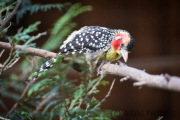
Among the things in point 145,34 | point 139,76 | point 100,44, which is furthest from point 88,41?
point 145,34

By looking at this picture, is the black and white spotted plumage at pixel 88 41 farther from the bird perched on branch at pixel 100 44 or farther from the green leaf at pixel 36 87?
the green leaf at pixel 36 87

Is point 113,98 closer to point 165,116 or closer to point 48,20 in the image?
point 165,116

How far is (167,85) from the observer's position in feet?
2.00

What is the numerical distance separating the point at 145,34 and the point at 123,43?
745mm

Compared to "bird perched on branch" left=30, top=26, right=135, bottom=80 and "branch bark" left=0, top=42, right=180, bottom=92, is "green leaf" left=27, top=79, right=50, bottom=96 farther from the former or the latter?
"bird perched on branch" left=30, top=26, right=135, bottom=80

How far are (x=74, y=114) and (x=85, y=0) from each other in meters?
1.06

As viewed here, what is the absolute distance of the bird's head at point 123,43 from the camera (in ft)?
3.34

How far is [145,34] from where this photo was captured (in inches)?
68.4

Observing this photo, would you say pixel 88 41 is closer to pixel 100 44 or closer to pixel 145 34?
pixel 100 44

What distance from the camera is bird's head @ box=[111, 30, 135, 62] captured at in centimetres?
102

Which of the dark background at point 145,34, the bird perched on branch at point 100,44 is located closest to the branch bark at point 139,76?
the bird perched on branch at point 100,44

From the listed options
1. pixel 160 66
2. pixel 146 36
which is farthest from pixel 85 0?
pixel 160 66

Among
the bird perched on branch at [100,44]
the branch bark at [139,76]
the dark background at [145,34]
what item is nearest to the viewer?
the branch bark at [139,76]

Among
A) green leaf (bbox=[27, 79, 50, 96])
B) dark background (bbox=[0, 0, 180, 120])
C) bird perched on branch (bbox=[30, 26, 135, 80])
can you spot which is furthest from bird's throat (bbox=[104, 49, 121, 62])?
dark background (bbox=[0, 0, 180, 120])
